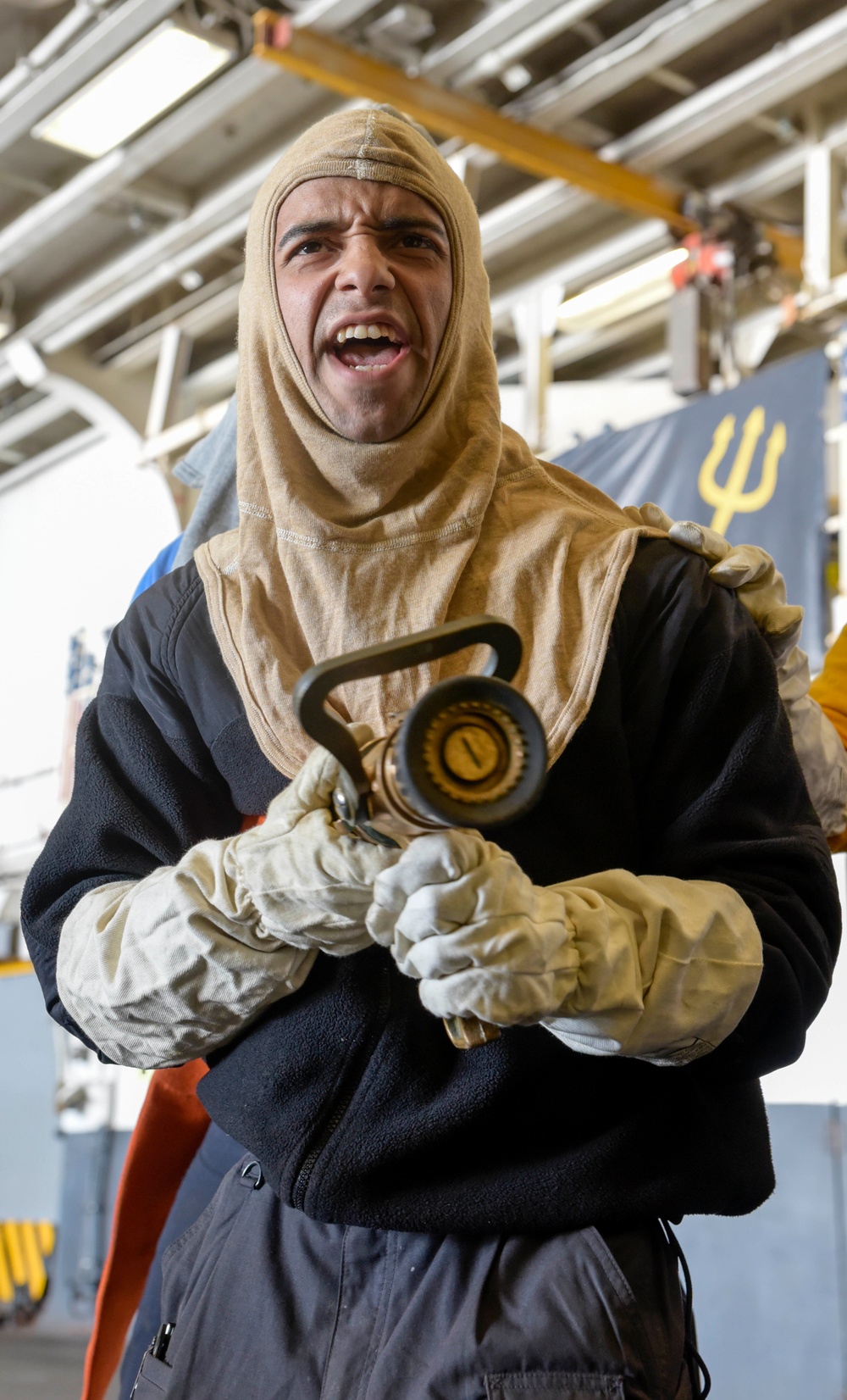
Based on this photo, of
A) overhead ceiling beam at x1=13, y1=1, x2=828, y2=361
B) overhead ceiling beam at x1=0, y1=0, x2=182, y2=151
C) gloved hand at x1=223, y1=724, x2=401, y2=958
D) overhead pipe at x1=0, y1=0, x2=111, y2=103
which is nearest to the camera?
gloved hand at x1=223, y1=724, x2=401, y2=958

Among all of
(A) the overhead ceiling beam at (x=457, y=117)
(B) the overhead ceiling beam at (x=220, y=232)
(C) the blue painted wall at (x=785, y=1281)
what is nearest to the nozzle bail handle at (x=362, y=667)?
(C) the blue painted wall at (x=785, y=1281)

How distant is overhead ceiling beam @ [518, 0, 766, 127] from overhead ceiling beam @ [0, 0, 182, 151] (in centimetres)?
128

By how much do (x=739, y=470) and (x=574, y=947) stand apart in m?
3.05

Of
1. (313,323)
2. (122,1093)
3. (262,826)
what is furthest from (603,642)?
(122,1093)

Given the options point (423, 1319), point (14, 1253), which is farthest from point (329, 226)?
point (14, 1253)

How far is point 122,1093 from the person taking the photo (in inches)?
240

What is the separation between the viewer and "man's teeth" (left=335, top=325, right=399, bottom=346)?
1.36 m

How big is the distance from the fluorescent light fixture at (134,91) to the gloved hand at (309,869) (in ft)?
14.0

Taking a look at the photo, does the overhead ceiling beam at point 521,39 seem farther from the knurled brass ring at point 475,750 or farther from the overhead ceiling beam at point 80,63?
the knurled brass ring at point 475,750

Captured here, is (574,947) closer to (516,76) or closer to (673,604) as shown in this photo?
(673,604)

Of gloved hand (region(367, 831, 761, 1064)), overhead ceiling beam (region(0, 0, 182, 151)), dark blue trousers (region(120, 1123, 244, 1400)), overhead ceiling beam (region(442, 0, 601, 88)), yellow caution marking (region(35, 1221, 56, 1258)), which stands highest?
overhead ceiling beam (region(0, 0, 182, 151))

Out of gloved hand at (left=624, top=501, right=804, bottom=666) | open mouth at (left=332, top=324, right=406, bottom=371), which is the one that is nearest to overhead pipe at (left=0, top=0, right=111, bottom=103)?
open mouth at (left=332, top=324, right=406, bottom=371)

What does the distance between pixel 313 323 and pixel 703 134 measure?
14.0 feet

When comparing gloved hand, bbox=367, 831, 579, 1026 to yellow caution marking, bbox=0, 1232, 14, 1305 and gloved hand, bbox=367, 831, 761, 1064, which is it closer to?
gloved hand, bbox=367, 831, 761, 1064
